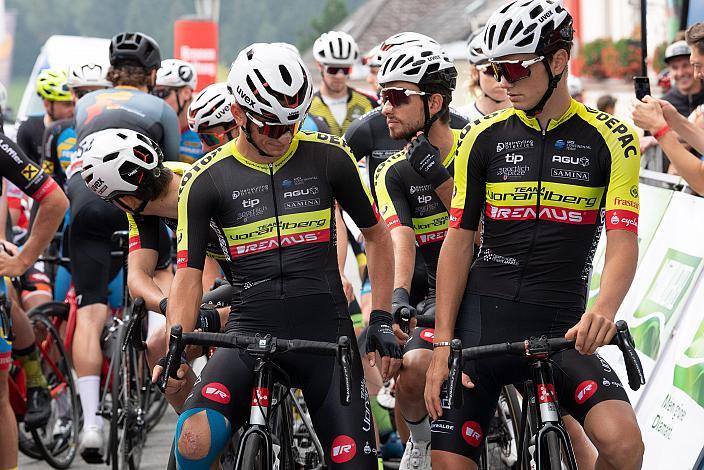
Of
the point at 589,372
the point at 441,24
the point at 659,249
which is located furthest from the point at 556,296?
the point at 441,24

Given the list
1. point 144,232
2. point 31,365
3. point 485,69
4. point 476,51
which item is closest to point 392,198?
point 144,232

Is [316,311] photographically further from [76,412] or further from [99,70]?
[99,70]

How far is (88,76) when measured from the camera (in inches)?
421

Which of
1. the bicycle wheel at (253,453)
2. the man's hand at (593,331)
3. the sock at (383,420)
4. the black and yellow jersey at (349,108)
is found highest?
the black and yellow jersey at (349,108)

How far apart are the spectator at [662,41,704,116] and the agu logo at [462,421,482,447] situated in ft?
20.6

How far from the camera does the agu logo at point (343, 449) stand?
5312 mm

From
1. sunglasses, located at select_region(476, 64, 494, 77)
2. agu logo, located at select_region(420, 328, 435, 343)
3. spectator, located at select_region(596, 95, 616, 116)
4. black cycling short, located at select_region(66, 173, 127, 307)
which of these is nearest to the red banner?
spectator, located at select_region(596, 95, 616, 116)

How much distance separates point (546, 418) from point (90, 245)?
4.56 meters

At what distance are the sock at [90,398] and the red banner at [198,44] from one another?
62.3ft

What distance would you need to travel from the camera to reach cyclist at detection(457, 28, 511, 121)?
377 inches

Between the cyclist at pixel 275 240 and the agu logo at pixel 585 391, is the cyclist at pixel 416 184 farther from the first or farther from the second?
the agu logo at pixel 585 391

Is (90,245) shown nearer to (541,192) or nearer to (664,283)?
(664,283)

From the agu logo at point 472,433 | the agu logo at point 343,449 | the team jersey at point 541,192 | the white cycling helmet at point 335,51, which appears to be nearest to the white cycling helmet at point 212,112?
the team jersey at point 541,192

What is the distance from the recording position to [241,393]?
17.9 ft
